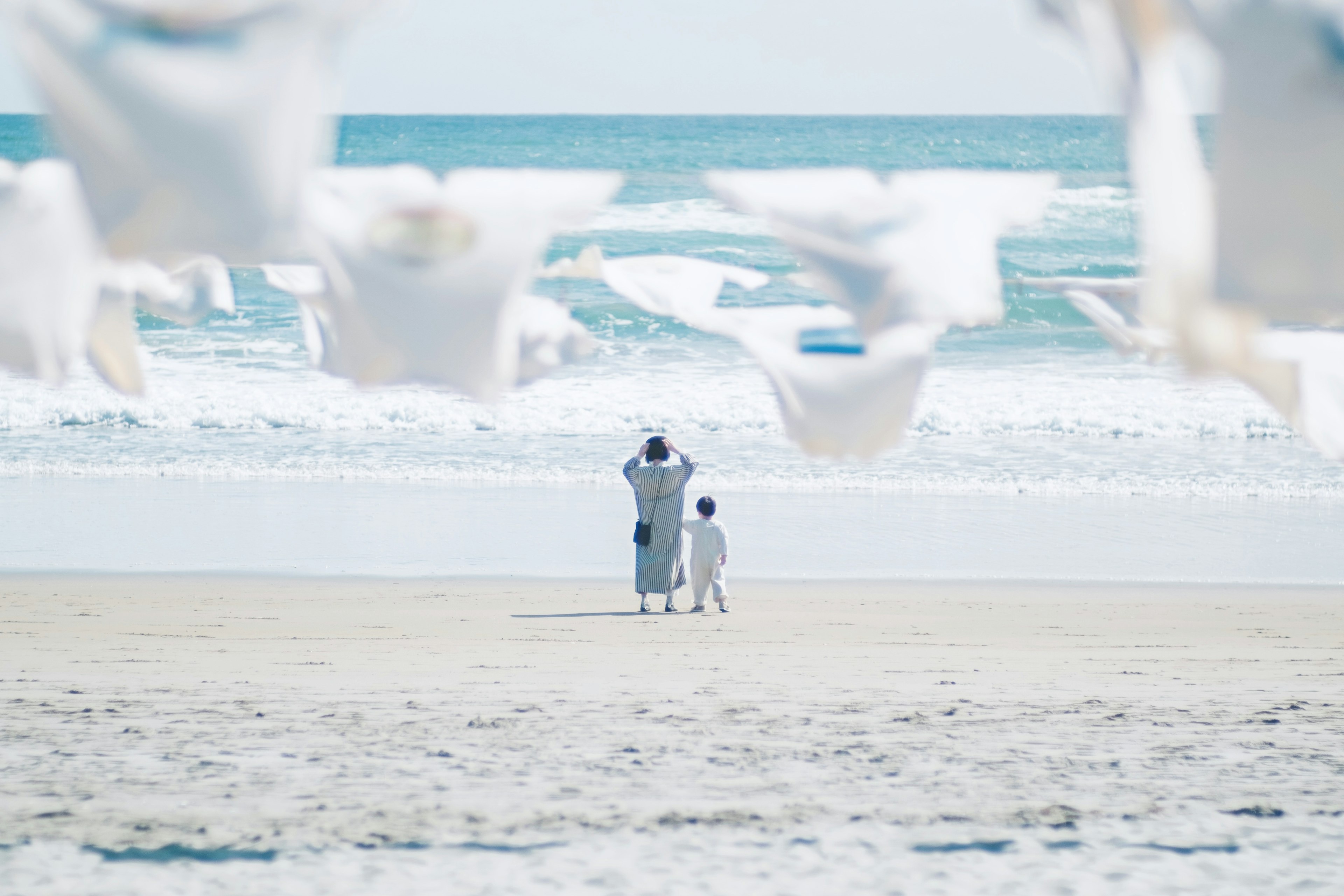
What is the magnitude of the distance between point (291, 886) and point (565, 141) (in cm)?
4329

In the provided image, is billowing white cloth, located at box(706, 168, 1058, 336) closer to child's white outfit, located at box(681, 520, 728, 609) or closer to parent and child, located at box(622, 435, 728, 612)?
parent and child, located at box(622, 435, 728, 612)

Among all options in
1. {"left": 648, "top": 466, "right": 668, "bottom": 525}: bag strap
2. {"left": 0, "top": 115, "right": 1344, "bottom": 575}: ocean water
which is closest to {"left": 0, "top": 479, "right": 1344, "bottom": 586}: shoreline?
{"left": 0, "top": 115, "right": 1344, "bottom": 575}: ocean water

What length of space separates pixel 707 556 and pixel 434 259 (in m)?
6.20

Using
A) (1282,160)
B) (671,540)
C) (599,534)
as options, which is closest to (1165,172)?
(1282,160)

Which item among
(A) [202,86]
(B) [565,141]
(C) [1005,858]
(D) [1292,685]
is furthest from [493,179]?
(B) [565,141]

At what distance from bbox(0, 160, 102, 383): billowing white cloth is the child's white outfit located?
19.9 feet

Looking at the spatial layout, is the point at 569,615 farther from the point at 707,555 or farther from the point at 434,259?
the point at 434,259

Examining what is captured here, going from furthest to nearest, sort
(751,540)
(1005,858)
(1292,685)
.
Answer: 1. (751,540)
2. (1292,685)
3. (1005,858)

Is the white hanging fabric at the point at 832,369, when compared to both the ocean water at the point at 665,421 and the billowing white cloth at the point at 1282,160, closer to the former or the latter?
the billowing white cloth at the point at 1282,160

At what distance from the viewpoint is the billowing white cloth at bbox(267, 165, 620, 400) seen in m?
2.24

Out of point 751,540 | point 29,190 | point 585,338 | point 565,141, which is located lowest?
point 751,540

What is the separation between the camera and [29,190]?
7.57ft

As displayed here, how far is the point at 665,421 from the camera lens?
15.5 metres

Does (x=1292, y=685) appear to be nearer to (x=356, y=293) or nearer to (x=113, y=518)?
(x=356, y=293)
